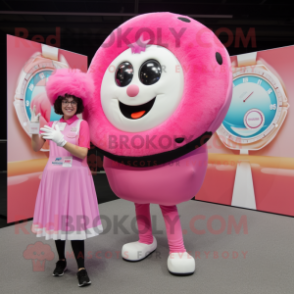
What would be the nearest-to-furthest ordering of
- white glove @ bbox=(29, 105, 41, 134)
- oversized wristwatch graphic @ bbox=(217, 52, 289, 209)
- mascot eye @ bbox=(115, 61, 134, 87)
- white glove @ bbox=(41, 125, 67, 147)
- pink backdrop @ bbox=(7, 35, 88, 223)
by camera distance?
white glove @ bbox=(41, 125, 67, 147), white glove @ bbox=(29, 105, 41, 134), mascot eye @ bbox=(115, 61, 134, 87), pink backdrop @ bbox=(7, 35, 88, 223), oversized wristwatch graphic @ bbox=(217, 52, 289, 209)

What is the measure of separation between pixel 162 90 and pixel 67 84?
1.70 feet

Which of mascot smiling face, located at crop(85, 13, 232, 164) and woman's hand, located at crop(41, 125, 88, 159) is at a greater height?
mascot smiling face, located at crop(85, 13, 232, 164)

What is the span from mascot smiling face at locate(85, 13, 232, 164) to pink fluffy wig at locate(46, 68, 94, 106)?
0.17m

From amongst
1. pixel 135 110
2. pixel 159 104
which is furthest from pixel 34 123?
pixel 159 104

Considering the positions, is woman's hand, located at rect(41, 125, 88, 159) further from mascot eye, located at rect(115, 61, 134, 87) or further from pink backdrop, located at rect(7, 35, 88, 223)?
pink backdrop, located at rect(7, 35, 88, 223)

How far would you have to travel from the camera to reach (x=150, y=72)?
1536 millimetres

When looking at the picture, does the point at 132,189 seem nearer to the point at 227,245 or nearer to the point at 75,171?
the point at 75,171

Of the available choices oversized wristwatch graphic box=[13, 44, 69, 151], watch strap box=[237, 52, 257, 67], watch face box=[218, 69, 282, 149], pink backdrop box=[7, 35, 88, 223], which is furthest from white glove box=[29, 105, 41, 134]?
watch strap box=[237, 52, 257, 67]

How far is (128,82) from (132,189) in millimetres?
645

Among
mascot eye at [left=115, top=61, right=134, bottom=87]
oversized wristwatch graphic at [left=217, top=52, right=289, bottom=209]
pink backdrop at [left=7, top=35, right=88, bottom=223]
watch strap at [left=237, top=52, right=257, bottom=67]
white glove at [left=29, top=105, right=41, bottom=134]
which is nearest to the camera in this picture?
white glove at [left=29, top=105, right=41, bottom=134]

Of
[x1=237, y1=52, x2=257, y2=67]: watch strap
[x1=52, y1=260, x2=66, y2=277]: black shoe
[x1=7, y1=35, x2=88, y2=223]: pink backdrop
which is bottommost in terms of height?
[x1=52, y1=260, x2=66, y2=277]: black shoe

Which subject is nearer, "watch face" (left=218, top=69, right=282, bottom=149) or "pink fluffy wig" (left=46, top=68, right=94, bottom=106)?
"pink fluffy wig" (left=46, top=68, right=94, bottom=106)

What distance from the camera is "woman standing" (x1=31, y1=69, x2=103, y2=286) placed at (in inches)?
57.4

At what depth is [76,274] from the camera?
5.56 ft
